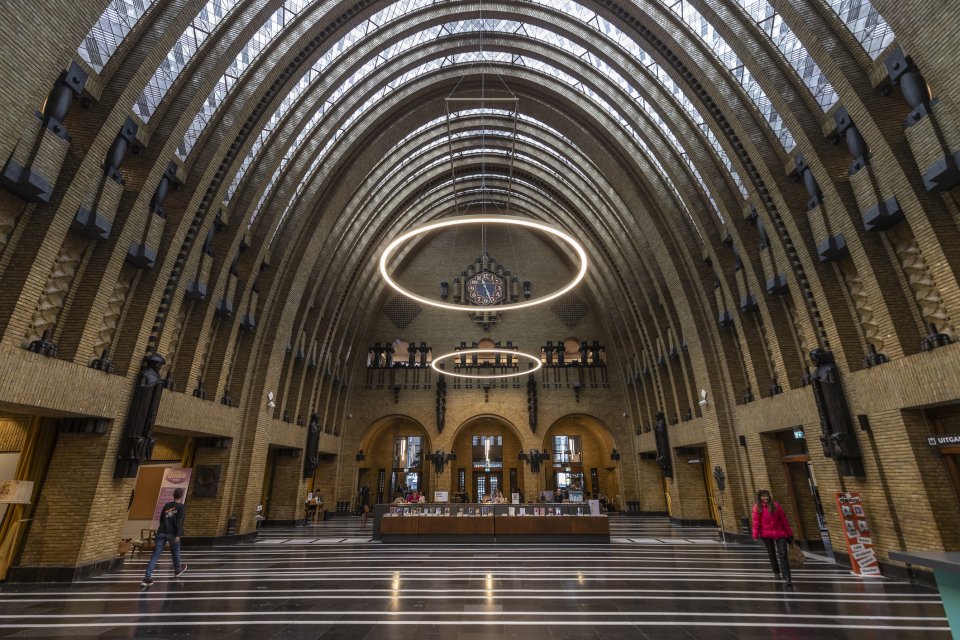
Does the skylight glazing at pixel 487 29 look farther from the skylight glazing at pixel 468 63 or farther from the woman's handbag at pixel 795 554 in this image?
the woman's handbag at pixel 795 554

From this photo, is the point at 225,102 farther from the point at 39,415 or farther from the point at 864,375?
the point at 864,375

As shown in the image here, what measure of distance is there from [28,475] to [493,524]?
12.1 metres

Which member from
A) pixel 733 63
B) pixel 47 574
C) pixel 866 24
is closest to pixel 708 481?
pixel 733 63

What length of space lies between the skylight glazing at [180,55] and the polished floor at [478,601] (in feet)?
34.6

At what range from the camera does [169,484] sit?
1337 centimetres

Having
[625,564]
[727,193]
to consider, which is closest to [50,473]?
[625,564]

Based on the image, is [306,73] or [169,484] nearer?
[169,484]

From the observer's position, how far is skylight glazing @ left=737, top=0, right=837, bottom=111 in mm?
10630

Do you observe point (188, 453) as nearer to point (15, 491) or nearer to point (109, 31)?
point (15, 491)

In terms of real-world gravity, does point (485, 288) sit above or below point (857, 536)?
above

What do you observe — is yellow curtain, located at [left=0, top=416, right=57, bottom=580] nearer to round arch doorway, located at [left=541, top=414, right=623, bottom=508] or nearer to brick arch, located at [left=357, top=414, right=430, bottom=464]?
brick arch, located at [left=357, top=414, right=430, bottom=464]

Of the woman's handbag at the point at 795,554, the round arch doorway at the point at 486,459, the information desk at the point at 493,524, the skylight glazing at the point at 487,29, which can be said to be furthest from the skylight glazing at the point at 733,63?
the round arch doorway at the point at 486,459

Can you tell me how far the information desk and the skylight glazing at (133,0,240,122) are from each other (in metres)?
13.1

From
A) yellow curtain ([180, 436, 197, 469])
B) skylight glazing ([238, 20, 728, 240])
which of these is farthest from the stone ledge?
skylight glazing ([238, 20, 728, 240])
